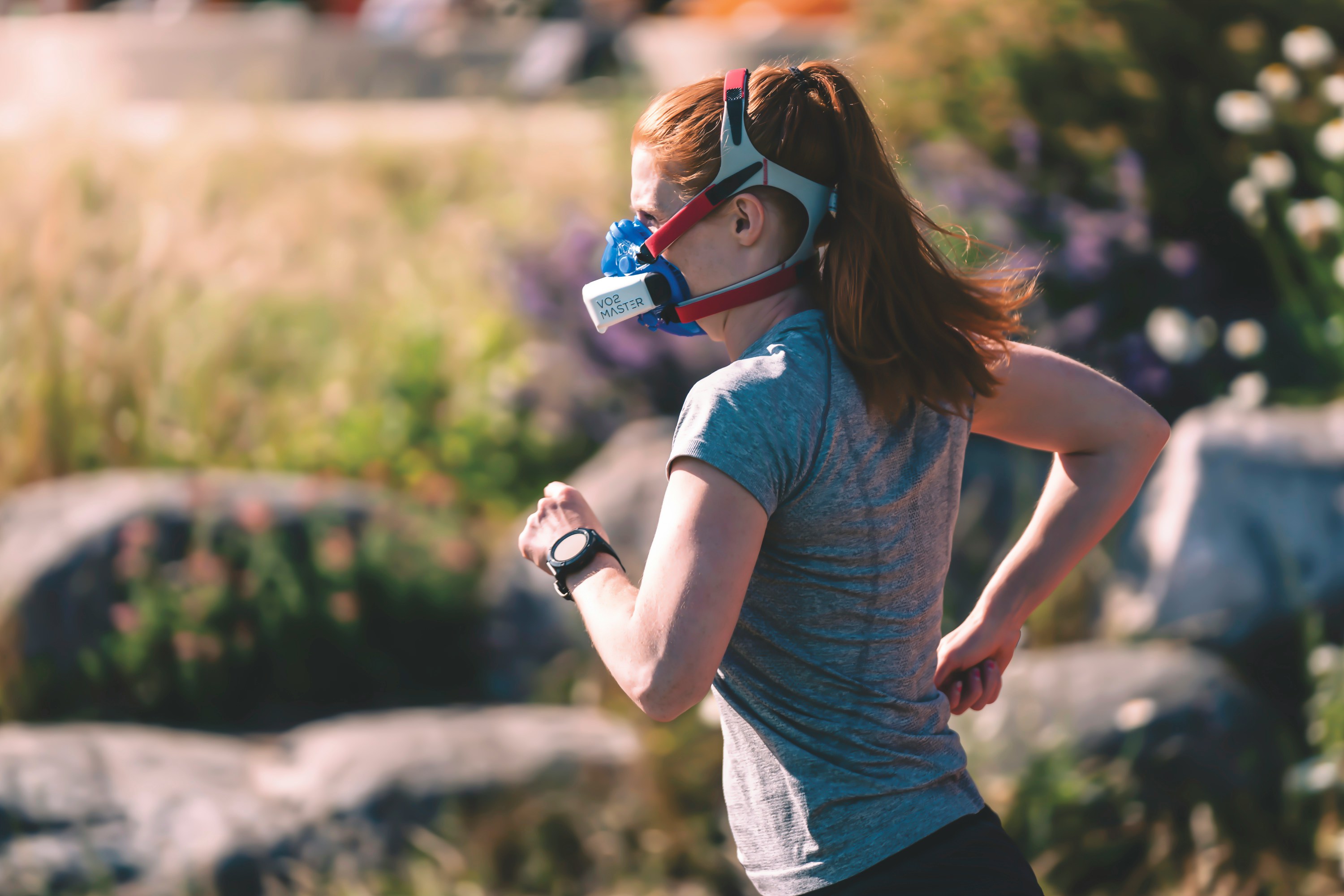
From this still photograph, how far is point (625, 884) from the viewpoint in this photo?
319 cm

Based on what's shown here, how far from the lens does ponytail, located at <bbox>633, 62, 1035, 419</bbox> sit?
1.49 meters

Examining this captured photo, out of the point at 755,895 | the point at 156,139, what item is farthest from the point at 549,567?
the point at 156,139

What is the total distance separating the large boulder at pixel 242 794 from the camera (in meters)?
3.31

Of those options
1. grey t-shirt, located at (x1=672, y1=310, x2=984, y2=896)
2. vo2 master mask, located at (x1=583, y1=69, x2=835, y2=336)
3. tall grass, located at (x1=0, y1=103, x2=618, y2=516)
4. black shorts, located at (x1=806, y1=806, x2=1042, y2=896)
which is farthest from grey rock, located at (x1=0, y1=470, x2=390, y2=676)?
black shorts, located at (x1=806, y1=806, x2=1042, y2=896)

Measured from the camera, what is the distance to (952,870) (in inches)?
60.2

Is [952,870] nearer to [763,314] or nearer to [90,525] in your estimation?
[763,314]

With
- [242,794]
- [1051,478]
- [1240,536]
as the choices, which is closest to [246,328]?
[242,794]

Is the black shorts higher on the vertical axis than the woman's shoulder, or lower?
lower

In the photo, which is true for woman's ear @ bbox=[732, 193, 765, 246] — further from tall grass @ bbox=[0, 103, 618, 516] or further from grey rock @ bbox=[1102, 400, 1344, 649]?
tall grass @ bbox=[0, 103, 618, 516]

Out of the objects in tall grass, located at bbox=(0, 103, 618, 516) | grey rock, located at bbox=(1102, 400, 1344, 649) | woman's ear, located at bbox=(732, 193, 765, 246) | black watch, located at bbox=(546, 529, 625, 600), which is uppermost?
woman's ear, located at bbox=(732, 193, 765, 246)

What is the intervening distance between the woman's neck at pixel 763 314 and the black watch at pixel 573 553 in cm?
28

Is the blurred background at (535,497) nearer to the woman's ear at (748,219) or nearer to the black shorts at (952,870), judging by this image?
the woman's ear at (748,219)

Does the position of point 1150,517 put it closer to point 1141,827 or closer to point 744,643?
point 1141,827

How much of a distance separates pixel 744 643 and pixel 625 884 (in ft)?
6.12
